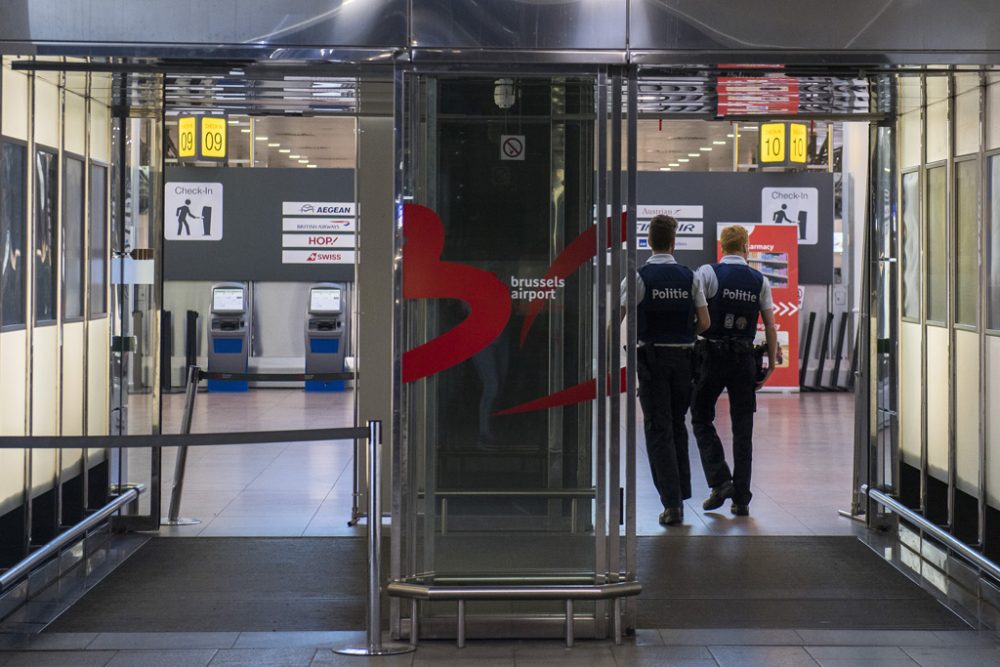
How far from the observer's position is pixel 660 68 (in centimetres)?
486

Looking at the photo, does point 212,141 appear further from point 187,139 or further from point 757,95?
point 757,95

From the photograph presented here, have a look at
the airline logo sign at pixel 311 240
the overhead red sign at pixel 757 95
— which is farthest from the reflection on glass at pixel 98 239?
the airline logo sign at pixel 311 240

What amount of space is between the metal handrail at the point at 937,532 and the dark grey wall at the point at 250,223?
10.4 m

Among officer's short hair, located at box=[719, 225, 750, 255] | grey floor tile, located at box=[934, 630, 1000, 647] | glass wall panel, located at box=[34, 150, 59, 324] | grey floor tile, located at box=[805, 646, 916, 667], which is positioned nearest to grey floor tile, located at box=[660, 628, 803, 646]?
grey floor tile, located at box=[805, 646, 916, 667]

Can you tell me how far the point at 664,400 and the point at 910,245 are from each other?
61.1 inches

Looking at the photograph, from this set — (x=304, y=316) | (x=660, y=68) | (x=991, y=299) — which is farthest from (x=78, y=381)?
(x=304, y=316)

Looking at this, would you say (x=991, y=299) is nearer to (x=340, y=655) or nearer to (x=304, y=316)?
(x=340, y=655)

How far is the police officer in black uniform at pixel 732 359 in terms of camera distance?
7332mm

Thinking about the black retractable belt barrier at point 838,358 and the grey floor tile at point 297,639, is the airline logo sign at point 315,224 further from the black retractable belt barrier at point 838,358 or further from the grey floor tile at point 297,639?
the grey floor tile at point 297,639

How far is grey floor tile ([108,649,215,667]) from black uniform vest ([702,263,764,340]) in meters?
3.68

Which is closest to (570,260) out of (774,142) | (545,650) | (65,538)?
(545,650)

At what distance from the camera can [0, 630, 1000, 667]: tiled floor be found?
181 inches

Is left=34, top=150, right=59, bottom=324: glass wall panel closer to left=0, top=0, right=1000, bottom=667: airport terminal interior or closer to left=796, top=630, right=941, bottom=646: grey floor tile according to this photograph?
left=0, top=0, right=1000, bottom=667: airport terminal interior

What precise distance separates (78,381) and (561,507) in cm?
285
